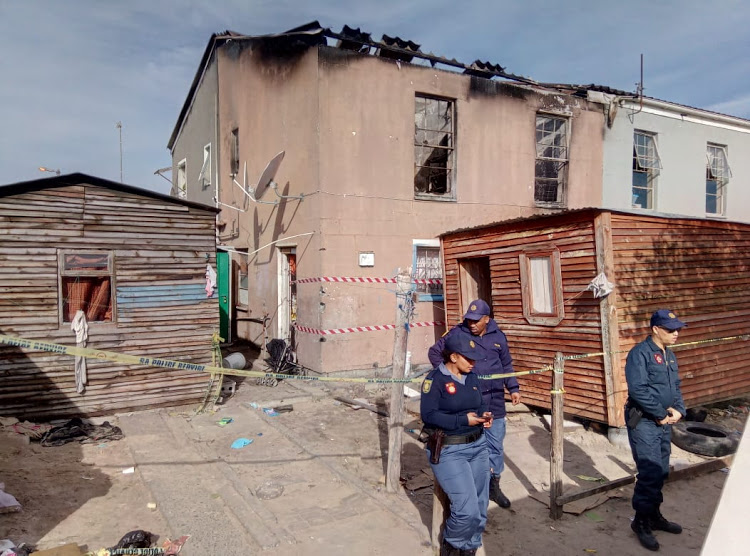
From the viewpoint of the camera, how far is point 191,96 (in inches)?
729

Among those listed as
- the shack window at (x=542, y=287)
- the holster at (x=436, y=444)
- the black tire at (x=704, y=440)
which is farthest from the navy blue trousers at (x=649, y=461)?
the shack window at (x=542, y=287)

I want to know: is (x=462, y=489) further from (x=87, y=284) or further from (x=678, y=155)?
(x=678, y=155)

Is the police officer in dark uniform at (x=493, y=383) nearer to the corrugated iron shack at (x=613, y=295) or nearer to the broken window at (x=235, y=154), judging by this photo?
the corrugated iron shack at (x=613, y=295)

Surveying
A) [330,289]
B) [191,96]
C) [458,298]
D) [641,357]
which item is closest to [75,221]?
[330,289]

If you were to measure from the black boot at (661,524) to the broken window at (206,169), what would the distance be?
15.4 meters

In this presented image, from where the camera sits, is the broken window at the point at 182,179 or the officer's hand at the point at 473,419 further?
the broken window at the point at 182,179

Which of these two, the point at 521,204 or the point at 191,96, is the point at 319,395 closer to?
the point at 521,204

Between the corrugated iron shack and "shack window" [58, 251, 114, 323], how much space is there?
631 centimetres

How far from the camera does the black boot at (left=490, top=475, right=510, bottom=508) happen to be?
202 inches

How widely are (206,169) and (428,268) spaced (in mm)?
9685

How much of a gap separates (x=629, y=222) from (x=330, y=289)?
543 cm

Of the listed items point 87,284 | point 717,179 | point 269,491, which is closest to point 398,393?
point 269,491

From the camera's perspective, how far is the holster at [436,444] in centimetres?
376

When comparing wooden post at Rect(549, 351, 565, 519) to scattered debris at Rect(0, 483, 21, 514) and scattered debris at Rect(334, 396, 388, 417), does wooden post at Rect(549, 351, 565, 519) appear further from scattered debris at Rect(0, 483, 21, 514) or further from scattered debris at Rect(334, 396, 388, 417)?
scattered debris at Rect(0, 483, 21, 514)
